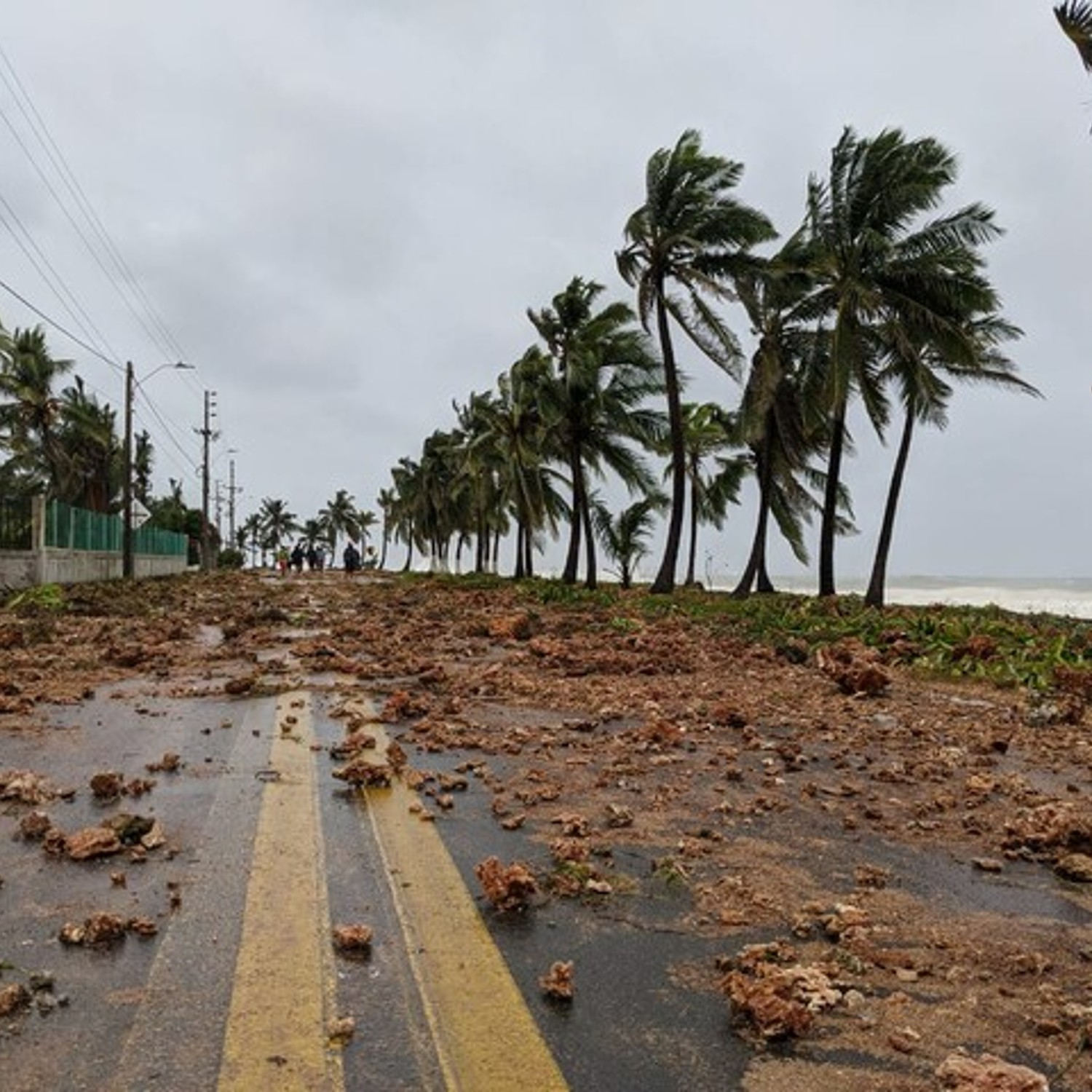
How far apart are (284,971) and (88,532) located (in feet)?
98.9

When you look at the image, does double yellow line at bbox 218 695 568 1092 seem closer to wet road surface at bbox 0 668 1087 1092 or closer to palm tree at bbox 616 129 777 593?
wet road surface at bbox 0 668 1087 1092

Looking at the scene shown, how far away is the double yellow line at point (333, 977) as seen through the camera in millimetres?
2160

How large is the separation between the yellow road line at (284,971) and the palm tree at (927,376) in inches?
738

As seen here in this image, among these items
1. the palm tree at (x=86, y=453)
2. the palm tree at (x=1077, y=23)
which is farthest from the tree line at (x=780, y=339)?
the palm tree at (x=86, y=453)

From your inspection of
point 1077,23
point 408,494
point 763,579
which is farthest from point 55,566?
point 408,494

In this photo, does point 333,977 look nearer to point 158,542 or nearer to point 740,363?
point 740,363

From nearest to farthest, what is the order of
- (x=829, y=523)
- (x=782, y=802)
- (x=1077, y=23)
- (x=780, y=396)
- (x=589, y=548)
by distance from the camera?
(x=782, y=802) → (x=1077, y=23) → (x=829, y=523) → (x=780, y=396) → (x=589, y=548)

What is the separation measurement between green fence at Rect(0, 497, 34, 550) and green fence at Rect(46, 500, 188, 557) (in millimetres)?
736

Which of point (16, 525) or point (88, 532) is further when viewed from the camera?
point (88, 532)

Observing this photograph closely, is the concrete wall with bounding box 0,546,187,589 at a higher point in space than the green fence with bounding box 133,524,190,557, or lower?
lower

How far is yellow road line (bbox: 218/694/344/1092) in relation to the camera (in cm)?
215

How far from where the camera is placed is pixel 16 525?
76.1 feet

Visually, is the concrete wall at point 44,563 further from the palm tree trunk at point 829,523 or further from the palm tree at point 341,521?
the palm tree at point 341,521

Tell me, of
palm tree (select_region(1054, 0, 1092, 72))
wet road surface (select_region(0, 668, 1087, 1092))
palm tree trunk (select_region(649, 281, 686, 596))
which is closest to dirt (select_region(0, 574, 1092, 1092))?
wet road surface (select_region(0, 668, 1087, 1092))
